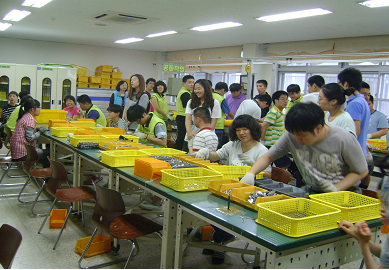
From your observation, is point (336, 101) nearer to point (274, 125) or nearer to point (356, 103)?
point (356, 103)

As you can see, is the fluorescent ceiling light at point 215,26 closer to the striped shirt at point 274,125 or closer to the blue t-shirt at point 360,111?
the striped shirt at point 274,125

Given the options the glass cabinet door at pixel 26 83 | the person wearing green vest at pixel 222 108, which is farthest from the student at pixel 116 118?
the glass cabinet door at pixel 26 83

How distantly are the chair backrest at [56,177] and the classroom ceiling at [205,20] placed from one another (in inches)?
123

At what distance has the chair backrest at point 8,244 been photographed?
1.55 metres

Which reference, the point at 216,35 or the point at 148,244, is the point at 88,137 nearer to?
the point at 148,244

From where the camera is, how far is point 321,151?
2049 millimetres

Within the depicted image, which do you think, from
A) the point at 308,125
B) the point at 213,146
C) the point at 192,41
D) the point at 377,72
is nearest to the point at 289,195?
the point at 308,125

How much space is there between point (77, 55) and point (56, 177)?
9.56 m

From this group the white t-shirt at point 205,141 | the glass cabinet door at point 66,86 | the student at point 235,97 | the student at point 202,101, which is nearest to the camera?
the white t-shirt at point 205,141

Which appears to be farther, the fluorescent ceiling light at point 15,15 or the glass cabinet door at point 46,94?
the glass cabinet door at point 46,94

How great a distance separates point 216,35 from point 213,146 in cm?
525

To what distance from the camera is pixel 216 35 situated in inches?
320

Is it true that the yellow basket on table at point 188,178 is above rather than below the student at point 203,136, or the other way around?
below

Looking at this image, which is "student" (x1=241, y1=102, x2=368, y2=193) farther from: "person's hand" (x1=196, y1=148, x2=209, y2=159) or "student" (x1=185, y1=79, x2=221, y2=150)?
"student" (x1=185, y1=79, x2=221, y2=150)
